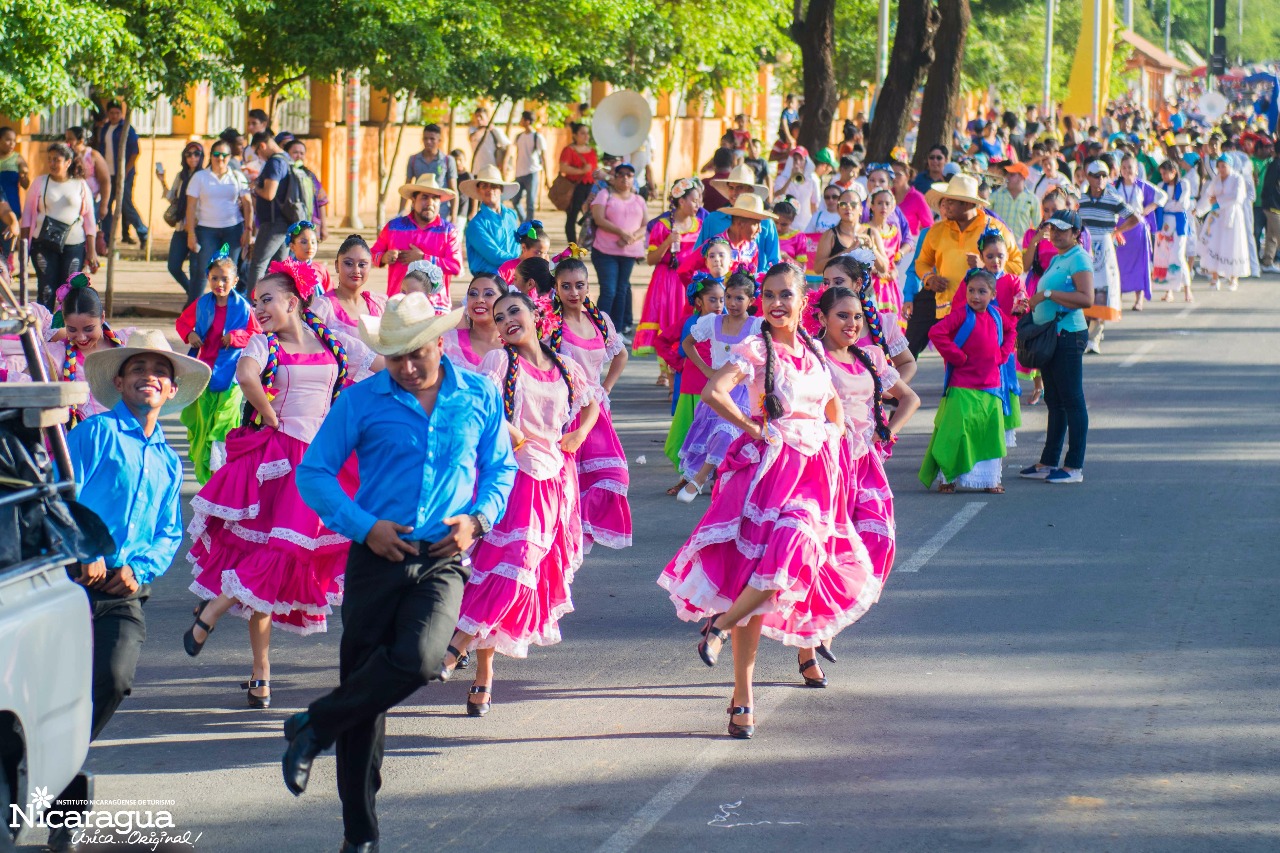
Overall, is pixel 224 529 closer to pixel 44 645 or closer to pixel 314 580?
pixel 314 580

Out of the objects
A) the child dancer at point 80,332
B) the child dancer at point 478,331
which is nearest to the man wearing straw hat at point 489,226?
the child dancer at point 80,332

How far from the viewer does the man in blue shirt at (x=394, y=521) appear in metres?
5.53

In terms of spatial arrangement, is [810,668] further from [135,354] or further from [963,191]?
[963,191]

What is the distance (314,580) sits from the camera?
289 inches

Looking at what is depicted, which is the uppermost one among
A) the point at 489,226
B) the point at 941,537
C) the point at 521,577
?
the point at 489,226

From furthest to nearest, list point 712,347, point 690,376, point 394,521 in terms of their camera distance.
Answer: point 690,376 → point 712,347 → point 394,521

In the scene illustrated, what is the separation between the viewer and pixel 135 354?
6191 mm

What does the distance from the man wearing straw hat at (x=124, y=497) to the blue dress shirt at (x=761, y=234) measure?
7972 millimetres

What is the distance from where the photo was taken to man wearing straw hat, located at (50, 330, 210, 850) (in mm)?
5793

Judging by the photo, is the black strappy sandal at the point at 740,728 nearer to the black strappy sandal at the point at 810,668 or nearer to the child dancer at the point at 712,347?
the black strappy sandal at the point at 810,668

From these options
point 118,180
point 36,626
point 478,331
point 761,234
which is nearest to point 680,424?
point 761,234

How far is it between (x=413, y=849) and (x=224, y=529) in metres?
2.10

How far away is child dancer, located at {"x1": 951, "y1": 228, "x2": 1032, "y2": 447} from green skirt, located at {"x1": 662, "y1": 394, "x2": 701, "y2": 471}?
1916 mm

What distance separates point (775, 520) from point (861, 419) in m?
1.07
